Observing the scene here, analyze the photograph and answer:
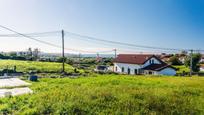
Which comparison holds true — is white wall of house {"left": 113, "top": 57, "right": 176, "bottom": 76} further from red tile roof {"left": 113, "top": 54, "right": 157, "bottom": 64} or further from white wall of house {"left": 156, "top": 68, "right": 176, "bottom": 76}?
red tile roof {"left": 113, "top": 54, "right": 157, "bottom": 64}

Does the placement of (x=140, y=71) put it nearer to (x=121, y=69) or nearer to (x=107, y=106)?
(x=121, y=69)

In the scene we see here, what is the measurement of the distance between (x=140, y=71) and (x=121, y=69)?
610 cm

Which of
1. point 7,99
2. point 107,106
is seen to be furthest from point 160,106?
point 7,99

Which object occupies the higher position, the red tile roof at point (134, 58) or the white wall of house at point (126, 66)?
the red tile roof at point (134, 58)

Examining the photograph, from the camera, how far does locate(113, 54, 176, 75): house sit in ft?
137

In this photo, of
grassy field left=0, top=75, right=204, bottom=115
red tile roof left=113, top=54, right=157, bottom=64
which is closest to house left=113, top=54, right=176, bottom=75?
red tile roof left=113, top=54, right=157, bottom=64

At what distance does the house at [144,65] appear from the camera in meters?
41.8

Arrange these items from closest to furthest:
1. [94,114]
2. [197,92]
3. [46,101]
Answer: [94,114]
[46,101]
[197,92]

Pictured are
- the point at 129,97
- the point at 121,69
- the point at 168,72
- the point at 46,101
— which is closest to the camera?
the point at 46,101

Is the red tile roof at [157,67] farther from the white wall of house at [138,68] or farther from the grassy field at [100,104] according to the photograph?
the grassy field at [100,104]

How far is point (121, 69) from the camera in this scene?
48.8 meters

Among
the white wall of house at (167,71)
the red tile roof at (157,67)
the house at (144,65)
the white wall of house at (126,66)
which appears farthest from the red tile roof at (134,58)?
the white wall of house at (167,71)

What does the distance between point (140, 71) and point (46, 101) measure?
35.1m

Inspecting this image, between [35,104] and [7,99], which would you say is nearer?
[35,104]
